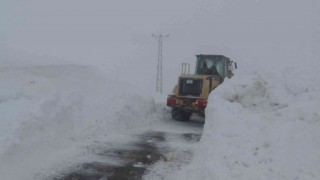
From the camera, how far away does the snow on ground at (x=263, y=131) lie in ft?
25.1

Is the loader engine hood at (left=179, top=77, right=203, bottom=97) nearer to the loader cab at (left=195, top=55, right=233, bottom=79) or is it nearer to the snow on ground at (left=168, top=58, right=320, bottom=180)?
the loader cab at (left=195, top=55, right=233, bottom=79)

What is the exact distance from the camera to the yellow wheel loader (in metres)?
18.6

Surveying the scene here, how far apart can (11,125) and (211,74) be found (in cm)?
1151

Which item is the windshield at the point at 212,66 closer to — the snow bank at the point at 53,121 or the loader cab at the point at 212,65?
the loader cab at the point at 212,65

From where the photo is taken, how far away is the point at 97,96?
60.2ft

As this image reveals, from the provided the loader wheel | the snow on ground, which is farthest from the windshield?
the snow on ground

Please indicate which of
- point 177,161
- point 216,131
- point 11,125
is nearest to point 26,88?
point 11,125

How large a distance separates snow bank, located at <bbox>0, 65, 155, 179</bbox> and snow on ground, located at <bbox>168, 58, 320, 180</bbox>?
3.28m

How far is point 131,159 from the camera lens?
35.2 ft

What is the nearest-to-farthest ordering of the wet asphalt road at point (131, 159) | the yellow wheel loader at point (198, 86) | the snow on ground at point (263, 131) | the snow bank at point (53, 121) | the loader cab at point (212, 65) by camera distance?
the snow on ground at point (263, 131) < the wet asphalt road at point (131, 159) < the snow bank at point (53, 121) < the yellow wheel loader at point (198, 86) < the loader cab at point (212, 65)

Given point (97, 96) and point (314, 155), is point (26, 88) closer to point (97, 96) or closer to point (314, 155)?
point (97, 96)

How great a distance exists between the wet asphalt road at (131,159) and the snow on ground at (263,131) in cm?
117

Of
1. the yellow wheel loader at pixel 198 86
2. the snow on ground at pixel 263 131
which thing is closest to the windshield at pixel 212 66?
the yellow wheel loader at pixel 198 86

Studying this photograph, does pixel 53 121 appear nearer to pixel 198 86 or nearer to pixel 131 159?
pixel 131 159
